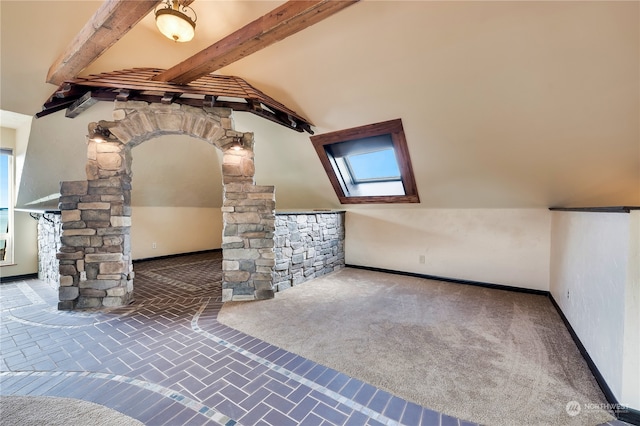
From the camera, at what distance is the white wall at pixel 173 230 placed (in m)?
6.16

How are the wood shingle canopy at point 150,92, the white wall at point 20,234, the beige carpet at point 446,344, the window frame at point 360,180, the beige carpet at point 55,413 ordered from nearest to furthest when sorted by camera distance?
the beige carpet at point 55,413, the beige carpet at point 446,344, the wood shingle canopy at point 150,92, the white wall at point 20,234, the window frame at point 360,180

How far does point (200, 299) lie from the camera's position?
12.1 feet

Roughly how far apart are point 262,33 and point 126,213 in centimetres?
291

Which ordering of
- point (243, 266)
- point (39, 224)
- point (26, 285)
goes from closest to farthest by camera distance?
point (243, 266) → point (26, 285) → point (39, 224)

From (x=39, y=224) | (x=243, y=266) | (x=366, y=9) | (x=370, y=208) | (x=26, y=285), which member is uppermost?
(x=366, y=9)

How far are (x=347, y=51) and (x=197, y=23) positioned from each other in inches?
64.1

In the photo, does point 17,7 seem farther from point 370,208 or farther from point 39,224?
point 370,208

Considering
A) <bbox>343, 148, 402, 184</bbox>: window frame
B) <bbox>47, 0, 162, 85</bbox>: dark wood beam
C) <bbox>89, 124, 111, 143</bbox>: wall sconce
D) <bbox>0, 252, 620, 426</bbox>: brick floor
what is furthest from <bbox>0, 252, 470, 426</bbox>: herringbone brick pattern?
<bbox>343, 148, 402, 184</bbox>: window frame

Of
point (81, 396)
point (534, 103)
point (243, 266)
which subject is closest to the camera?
point (81, 396)

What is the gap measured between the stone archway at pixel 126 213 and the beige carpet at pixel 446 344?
0.66m

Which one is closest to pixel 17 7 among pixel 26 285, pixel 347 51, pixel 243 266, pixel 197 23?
pixel 197 23

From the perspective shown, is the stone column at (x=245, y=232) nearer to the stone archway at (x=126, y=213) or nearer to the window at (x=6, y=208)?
the stone archway at (x=126, y=213)

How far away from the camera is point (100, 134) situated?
3.28 meters

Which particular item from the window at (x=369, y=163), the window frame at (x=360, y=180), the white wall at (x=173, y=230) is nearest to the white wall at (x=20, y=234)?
the white wall at (x=173, y=230)
